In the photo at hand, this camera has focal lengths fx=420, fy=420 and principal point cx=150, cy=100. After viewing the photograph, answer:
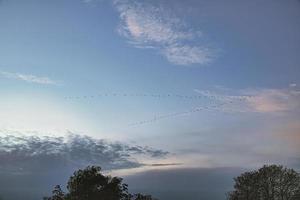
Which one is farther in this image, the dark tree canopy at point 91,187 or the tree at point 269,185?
the tree at point 269,185

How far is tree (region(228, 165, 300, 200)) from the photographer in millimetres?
59688

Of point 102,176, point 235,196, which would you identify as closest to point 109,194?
point 102,176

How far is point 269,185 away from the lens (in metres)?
60.3

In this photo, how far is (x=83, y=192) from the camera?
42.7 m

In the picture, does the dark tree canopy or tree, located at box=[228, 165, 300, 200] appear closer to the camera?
the dark tree canopy

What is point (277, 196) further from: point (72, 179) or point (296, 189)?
point (72, 179)

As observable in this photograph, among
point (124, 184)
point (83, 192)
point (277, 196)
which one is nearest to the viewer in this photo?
point (83, 192)

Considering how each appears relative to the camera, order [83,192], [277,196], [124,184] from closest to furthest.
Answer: [83,192], [124,184], [277,196]

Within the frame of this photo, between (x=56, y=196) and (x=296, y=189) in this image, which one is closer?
(x=56, y=196)

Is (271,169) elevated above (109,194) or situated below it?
above

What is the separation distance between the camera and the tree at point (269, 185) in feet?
196

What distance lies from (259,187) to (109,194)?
85.7 ft

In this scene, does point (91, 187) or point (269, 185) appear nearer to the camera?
point (91, 187)

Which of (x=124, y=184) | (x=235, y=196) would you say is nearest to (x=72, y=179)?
(x=124, y=184)
